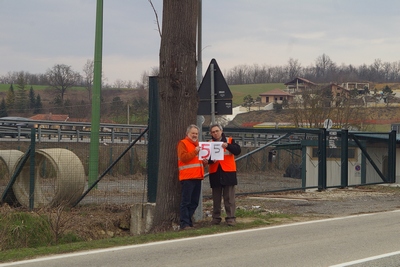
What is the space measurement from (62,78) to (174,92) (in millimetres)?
58224

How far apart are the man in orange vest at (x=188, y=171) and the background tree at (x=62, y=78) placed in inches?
2265

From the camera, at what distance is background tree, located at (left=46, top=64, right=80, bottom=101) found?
2643 inches

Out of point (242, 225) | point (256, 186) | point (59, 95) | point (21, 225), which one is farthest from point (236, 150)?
point (59, 95)

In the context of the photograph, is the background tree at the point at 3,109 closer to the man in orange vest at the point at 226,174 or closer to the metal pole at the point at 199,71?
the metal pole at the point at 199,71

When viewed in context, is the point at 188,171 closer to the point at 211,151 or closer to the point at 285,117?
the point at 211,151

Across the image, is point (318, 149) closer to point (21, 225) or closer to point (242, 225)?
point (242, 225)

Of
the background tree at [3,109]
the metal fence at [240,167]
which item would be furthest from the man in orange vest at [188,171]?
the background tree at [3,109]

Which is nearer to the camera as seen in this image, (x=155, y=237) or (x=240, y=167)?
(x=155, y=237)

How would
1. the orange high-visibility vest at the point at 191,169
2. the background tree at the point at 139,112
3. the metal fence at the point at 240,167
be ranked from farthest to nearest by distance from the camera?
the background tree at the point at 139,112, the metal fence at the point at 240,167, the orange high-visibility vest at the point at 191,169

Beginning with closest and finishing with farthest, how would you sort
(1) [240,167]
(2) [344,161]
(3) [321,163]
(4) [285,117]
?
(1) [240,167]
(3) [321,163]
(2) [344,161]
(4) [285,117]

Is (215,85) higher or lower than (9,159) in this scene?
higher

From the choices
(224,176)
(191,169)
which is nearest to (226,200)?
(224,176)

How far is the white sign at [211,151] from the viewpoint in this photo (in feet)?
35.8

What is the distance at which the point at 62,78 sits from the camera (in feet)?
222
